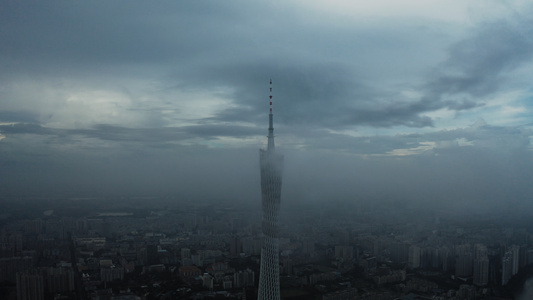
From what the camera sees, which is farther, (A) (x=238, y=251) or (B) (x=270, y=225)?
(A) (x=238, y=251)

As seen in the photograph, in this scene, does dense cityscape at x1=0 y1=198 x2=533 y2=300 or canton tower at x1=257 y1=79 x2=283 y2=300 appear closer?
canton tower at x1=257 y1=79 x2=283 y2=300

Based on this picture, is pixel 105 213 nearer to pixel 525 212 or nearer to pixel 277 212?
pixel 277 212

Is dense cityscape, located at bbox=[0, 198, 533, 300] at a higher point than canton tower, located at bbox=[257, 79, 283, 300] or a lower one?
lower

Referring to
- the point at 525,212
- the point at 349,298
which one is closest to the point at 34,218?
the point at 349,298

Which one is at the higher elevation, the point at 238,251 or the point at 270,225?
the point at 270,225
